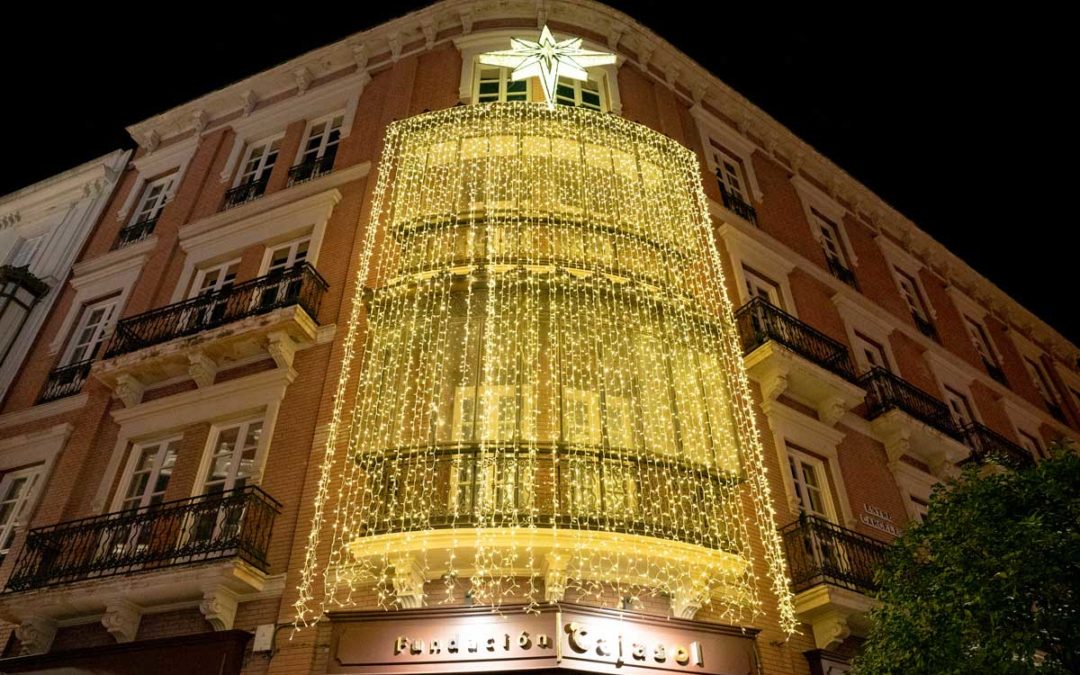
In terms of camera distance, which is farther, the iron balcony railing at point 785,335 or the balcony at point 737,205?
the balcony at point 737,205

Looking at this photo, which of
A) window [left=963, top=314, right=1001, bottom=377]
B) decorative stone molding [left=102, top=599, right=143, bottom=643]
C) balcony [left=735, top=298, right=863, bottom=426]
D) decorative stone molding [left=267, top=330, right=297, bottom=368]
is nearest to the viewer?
decorative stone molding [left=102, top=599, right=143, bottom=643]

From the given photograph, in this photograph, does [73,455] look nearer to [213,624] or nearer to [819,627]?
[213,624]

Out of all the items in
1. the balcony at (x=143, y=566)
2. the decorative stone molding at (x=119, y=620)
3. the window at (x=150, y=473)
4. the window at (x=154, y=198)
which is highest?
the window at (x=154, y=198)

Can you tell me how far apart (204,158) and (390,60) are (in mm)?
4889

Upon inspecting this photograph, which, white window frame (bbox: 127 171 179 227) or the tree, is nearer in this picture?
the tree

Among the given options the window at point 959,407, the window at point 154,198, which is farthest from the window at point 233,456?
the window at point 959,407

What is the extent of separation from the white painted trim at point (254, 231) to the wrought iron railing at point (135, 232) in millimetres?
1702

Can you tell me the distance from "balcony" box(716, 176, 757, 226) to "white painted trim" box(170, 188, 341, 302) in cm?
812

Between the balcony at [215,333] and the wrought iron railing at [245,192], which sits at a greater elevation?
the wrought iron railing at [245,192]

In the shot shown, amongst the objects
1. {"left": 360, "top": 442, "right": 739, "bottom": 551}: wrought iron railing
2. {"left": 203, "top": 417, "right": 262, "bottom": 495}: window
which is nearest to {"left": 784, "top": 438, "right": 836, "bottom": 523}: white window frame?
{"left": 360, "top": 442, "right": 739, "bottom": 551}: wrought iron railing

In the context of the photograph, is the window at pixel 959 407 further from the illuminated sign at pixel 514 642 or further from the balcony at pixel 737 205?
the illuminated sign at pixel 514 642

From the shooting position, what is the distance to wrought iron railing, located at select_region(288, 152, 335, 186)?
14.5m

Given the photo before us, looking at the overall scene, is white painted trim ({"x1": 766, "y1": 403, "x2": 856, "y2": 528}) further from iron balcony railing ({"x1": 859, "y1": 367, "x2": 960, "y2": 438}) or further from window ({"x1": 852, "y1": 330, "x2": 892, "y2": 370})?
window ({"x1": 852, "y1": 330, "x2": 892, "y2": 370})

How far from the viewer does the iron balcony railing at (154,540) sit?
9039 mm
